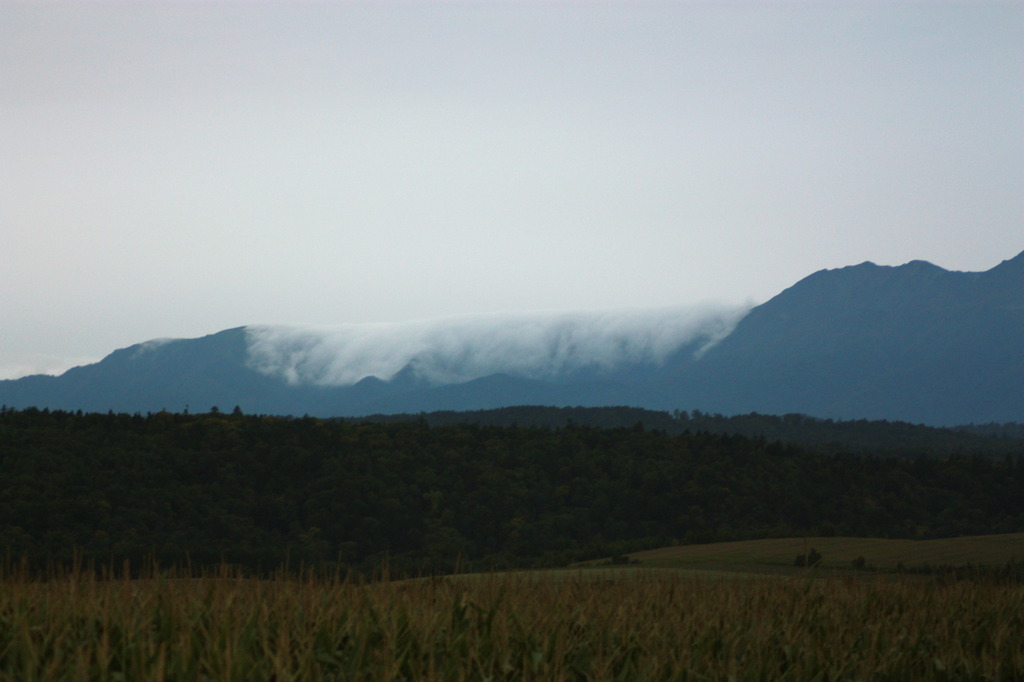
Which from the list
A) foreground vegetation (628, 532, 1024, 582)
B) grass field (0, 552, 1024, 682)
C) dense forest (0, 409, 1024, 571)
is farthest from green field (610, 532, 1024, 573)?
grass field (0, 552, 1024, 682)

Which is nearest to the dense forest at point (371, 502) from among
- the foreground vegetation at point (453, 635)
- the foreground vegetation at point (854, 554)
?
the foreground vegetation at point (854, 554)

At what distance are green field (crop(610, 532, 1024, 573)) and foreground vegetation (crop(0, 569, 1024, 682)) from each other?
200ft

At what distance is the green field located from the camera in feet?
261

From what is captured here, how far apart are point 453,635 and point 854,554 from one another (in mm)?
89687

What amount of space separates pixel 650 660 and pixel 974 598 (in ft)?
31.3

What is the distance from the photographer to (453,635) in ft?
39.9

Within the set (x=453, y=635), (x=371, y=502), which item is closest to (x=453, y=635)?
(x=453, y=635)

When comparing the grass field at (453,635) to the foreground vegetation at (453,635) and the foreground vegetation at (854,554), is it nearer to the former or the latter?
the foreground vegetation at (453,635)

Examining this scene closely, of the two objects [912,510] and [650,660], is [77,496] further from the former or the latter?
[650,660]

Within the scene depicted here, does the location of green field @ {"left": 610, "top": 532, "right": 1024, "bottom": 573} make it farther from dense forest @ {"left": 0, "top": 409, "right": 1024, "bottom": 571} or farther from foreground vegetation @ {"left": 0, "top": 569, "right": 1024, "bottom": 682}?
foreground vegetation @ {"left": 0, "top": 569, "right": 1024, "bottom": 682}

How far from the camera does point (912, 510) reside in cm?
18438

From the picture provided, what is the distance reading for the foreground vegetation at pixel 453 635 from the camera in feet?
34.1

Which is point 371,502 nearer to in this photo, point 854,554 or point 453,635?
point 854,554

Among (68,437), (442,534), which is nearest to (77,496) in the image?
(68,437)
